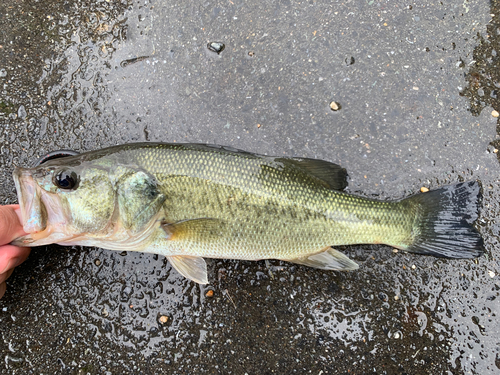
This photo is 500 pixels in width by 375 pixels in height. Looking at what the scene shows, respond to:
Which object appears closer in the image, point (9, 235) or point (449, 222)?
point (9, 235)

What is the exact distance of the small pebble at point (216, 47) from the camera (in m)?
3.04

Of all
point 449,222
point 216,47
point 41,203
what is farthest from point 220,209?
point 449,222

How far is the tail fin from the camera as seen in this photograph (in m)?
2.70

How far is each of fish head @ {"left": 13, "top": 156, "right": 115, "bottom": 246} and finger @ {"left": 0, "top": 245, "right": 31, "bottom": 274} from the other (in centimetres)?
37

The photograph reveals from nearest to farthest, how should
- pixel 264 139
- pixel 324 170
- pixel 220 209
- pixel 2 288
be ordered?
pixel 220 209, pixel 324 170, pixel 2 288, pixel 264 139

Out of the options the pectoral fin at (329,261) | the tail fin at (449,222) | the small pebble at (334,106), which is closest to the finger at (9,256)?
the pectoral fin at (329,261)

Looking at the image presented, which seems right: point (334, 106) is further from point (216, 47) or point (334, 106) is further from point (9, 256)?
point (9, 256)

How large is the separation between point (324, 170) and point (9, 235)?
8.88ft

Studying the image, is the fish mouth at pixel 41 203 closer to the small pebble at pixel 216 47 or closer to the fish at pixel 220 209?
the fish at pixel 220 209

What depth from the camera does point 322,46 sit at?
3035 millimetres

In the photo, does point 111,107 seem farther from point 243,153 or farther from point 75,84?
point 243,153

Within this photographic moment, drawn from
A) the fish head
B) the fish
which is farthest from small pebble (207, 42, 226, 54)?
the fish head

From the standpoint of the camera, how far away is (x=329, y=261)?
8.80ft

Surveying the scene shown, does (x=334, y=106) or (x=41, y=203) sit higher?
(x=334, y=106)
